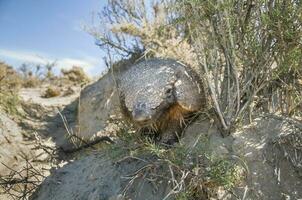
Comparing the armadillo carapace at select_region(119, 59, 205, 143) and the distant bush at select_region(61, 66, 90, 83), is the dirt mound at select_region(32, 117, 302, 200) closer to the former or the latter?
the armadillo carapace at select_region(119, 59, 205, 143)

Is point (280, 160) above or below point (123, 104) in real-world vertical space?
below

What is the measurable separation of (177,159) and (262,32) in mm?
1236

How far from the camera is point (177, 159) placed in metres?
3.35

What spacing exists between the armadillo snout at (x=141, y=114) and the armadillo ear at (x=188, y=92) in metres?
0.29

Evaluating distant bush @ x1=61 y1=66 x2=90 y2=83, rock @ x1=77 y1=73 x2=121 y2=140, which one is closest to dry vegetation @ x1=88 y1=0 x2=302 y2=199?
rock @ x1=77 y1=73 x2=121 y2=140

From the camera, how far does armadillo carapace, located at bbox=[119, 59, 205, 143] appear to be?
3.74 meters

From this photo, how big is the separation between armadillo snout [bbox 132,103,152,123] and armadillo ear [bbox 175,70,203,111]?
0.29 meters

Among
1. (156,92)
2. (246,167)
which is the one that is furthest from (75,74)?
(246,167)

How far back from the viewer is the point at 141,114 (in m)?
3.66

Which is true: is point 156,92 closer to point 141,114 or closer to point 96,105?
point 141,114

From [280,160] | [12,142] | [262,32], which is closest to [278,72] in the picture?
[262,32]

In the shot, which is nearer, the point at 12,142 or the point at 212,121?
the point at 212,121

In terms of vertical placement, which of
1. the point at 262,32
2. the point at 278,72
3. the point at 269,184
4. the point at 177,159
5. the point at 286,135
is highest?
the point at 262,32

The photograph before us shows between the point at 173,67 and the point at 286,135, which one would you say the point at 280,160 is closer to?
the point at 286,135
